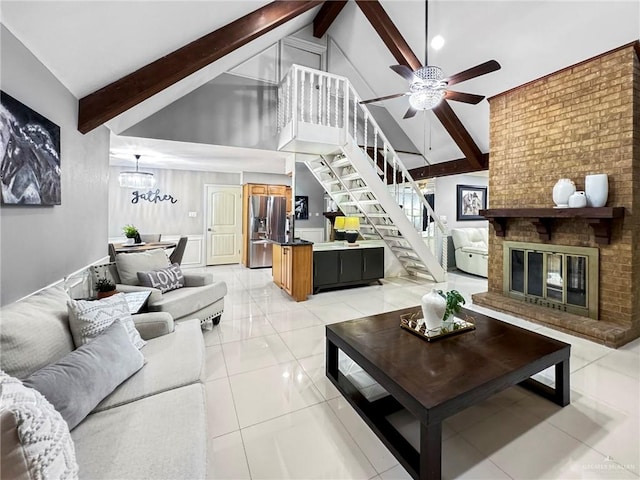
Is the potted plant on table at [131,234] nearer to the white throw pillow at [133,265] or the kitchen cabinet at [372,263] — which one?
the white throw pillow at [133,265]

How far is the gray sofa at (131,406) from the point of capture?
100 cm

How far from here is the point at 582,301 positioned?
3254mm

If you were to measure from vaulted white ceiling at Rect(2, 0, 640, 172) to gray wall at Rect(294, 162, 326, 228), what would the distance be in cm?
242

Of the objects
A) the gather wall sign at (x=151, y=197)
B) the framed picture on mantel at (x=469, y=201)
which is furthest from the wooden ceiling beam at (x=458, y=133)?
the gather wall sign at (x=151, y=197)

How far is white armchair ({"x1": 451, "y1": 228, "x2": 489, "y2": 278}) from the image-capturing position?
589 cm

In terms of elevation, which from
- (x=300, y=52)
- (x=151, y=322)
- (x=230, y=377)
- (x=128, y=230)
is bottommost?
(x=230, y=377)

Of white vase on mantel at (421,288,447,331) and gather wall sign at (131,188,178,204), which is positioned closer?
white vase on mantel at (421,288,447,331)

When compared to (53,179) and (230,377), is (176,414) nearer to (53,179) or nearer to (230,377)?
(230,377)

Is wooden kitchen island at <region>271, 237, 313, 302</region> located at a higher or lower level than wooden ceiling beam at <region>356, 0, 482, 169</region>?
lower

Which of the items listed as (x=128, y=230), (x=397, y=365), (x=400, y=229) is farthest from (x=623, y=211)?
(x=128, y=230)

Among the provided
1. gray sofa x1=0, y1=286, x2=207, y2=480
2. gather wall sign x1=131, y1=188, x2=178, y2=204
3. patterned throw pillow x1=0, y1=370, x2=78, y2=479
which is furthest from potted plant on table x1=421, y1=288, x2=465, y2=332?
gather wall sign x1=131, y1=188, x2=178, y2=204

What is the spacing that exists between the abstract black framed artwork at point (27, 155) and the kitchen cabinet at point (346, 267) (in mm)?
3282

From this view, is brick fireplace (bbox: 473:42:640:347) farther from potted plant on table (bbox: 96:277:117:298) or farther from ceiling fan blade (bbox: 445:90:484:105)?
potted plant on table (bbox: 96:277:117:298)

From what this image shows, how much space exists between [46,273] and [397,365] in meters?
2.56
